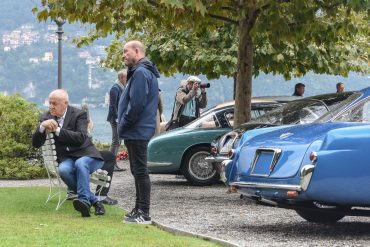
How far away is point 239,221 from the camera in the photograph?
41.2ft

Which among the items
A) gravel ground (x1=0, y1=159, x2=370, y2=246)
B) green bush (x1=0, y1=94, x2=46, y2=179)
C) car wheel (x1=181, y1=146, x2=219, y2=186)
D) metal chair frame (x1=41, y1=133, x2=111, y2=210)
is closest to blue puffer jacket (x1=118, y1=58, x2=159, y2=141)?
gravel ground (x1=0, y1=159, x2=370, y2=246)

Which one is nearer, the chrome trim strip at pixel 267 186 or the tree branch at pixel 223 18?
the chrome trim strip at pixel 267 186

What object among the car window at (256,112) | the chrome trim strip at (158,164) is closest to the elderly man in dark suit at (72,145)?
the chrome trim strip at (158,164)

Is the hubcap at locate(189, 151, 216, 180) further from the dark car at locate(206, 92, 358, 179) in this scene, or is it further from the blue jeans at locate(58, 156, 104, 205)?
the blue jeans at locate(58, 156, 104, 205)

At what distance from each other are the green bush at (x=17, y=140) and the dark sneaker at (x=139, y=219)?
29.1 ft

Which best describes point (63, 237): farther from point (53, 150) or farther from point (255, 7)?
point (255, 7)

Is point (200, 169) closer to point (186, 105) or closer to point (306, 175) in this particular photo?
point (186, 105)

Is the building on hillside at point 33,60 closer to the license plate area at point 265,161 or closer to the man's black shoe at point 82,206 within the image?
the man's black shoe at point 82,206

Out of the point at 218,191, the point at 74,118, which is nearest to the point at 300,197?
the point at 74,118

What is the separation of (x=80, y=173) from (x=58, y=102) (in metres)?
0.99

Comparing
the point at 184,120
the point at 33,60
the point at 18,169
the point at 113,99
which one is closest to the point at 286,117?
the point at 113,99

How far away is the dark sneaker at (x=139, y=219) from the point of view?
1196 cm

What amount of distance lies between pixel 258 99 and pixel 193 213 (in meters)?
6.23

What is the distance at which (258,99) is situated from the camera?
19469 mm
